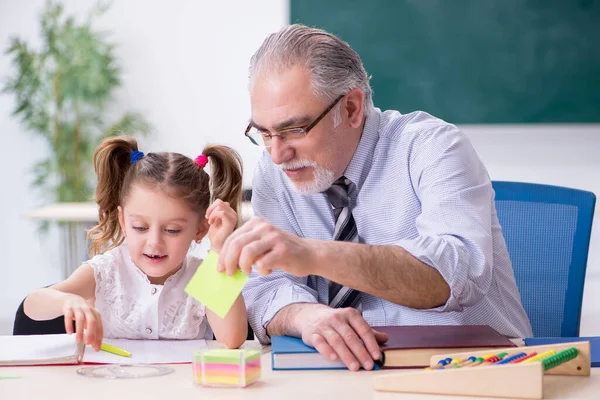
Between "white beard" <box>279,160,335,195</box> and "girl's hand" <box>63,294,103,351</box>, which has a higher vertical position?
"white beard" <box>279,160,335,195</box>

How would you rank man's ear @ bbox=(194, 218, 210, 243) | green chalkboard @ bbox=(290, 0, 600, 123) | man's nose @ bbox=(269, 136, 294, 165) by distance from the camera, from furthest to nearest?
green chalkboard @ bbox=(290, 0, 600, 123) < man's ear @ bbox=(194, 218, 210, 243) < man's nose @ bbox=(269, 136, 294, 165)

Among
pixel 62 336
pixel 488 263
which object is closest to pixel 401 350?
pixel 488 263

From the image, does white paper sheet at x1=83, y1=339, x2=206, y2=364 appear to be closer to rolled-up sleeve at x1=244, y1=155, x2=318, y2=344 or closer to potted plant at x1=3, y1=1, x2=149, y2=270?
rolled-up sleeve at x1=244, y1=155, x2=318, y2=344

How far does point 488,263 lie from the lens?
155 centimetres

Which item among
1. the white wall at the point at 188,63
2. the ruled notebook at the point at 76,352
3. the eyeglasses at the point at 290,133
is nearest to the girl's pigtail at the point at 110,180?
the eyeglasses at the point at 290,133

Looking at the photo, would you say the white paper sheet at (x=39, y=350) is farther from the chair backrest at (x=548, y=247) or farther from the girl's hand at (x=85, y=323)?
the chair backrest at (x=548, y=247)

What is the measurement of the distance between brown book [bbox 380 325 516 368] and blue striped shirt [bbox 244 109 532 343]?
0.41 ft

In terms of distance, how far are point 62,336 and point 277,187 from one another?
0.64 metres

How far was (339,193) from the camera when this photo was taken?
1.87 meters

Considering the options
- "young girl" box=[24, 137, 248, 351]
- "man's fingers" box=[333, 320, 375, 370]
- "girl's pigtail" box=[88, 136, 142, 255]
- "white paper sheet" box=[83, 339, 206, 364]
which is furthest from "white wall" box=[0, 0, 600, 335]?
"man's fingers" box=[333, 320, 375, 370]

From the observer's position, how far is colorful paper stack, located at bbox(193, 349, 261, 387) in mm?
1195

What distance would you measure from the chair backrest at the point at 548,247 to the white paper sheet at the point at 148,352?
839mm

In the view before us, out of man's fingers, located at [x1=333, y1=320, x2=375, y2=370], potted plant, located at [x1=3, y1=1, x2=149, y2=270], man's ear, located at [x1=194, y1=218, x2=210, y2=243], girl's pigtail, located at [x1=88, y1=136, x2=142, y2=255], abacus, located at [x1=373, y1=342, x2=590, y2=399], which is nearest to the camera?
abacus, located at [x1=373, y1=342, x2=590, y2=399]

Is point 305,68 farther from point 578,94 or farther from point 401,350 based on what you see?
point 578,94
